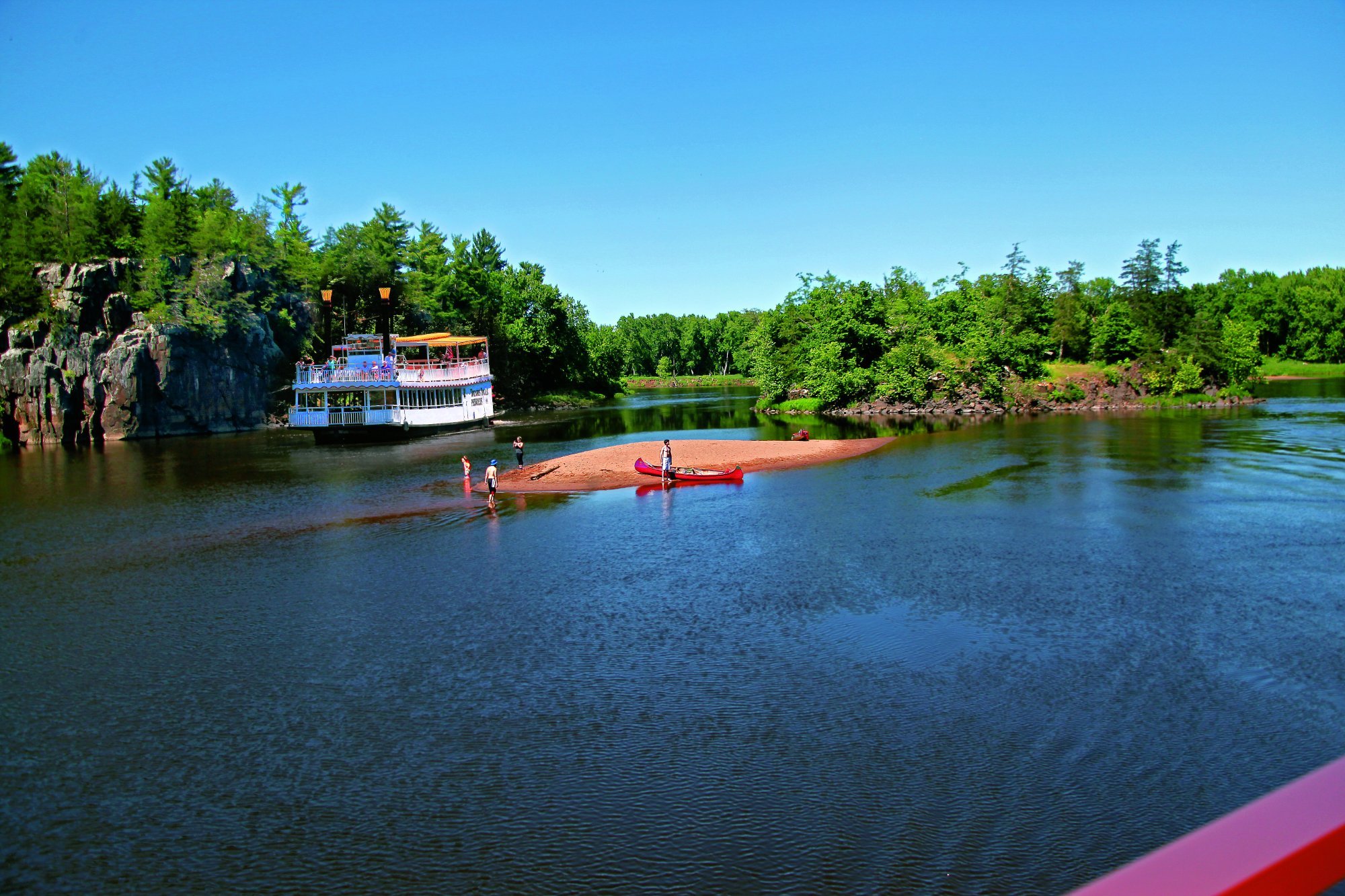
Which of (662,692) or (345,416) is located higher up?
(345,416)

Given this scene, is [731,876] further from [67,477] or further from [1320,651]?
[67,477]

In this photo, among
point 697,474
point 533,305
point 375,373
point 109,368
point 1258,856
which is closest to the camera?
point 1258,856

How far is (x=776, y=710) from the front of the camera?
16500 millimetres

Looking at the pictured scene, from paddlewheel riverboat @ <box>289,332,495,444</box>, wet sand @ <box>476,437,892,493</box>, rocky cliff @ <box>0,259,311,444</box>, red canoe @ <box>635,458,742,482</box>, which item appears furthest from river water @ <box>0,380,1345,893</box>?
rocky cliff @ <box>0,259,311,444</box>

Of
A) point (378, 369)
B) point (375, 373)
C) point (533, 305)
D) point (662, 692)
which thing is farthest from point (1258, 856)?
point (533, 305)

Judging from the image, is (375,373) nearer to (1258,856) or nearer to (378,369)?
(378,369)

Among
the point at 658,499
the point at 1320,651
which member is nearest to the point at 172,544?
the point at 658,499

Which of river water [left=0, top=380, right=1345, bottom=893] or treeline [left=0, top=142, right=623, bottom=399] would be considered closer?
river water [left=0, top=380, right=1345, bottom=893]

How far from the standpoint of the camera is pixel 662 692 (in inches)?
690

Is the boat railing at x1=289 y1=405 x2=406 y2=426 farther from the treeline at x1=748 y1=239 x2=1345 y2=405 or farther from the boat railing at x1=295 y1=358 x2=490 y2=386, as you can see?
the treeline at x1=748 y1=239 x2=1345 y2=405

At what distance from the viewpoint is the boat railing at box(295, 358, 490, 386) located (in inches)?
2616

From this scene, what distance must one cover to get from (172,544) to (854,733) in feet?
86.3

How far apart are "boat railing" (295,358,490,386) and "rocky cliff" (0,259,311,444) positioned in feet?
49.5

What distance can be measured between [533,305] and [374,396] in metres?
50.8
